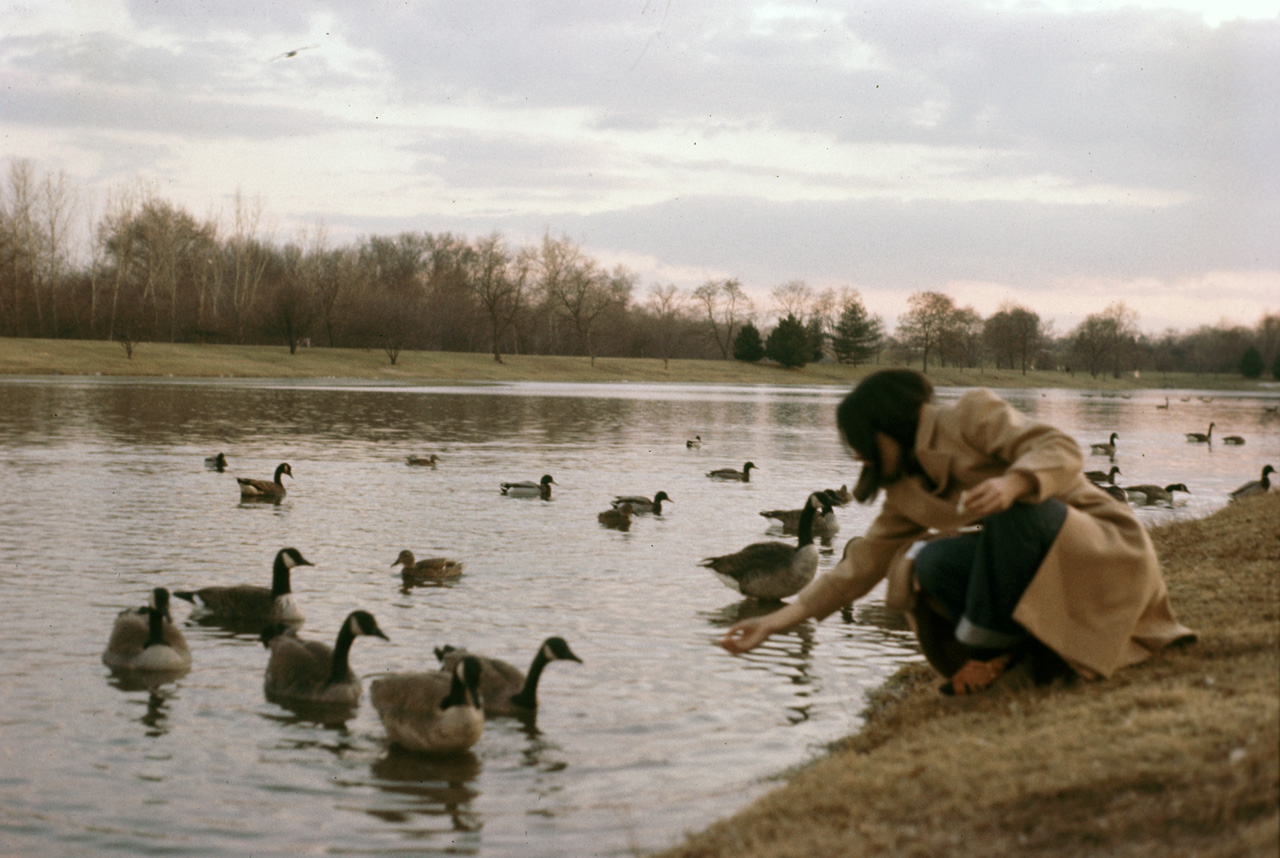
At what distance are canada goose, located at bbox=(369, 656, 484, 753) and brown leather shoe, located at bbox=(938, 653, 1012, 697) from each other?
8.57 feet

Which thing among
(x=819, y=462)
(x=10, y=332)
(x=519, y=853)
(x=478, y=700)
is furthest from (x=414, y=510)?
(x=10, y=332)

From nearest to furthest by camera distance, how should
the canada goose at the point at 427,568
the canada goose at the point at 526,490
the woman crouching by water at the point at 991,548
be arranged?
the woman crouching by water at the point at 991,548
the canada goose at the point at 427,568
the canada goose at the point at 526,490

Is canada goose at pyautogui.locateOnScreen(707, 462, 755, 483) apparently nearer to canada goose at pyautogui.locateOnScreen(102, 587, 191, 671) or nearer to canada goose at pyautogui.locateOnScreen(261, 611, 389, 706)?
canada goose at pyautogui.locateOnScreen(261, 611, 389, 706)

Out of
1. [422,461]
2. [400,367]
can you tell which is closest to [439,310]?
[400,367]

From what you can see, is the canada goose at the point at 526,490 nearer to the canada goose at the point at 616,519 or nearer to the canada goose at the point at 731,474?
the canada goose at the point at 616,519

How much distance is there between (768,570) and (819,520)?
167 inches

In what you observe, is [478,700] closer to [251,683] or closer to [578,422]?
[251,683]

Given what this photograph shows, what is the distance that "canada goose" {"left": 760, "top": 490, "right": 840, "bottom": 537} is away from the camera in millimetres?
14086

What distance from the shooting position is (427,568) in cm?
1030

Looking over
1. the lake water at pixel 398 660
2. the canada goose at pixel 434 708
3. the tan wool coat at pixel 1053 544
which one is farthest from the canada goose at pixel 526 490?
the tan wool coat at pixel 1053 544

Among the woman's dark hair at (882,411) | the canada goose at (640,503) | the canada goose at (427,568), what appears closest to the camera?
the woman's dark hair at (882,411)

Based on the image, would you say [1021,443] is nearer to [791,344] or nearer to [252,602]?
[252,602]

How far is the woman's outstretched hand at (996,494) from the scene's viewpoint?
3.70 metres

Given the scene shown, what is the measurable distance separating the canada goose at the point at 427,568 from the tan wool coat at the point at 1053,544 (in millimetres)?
6166
